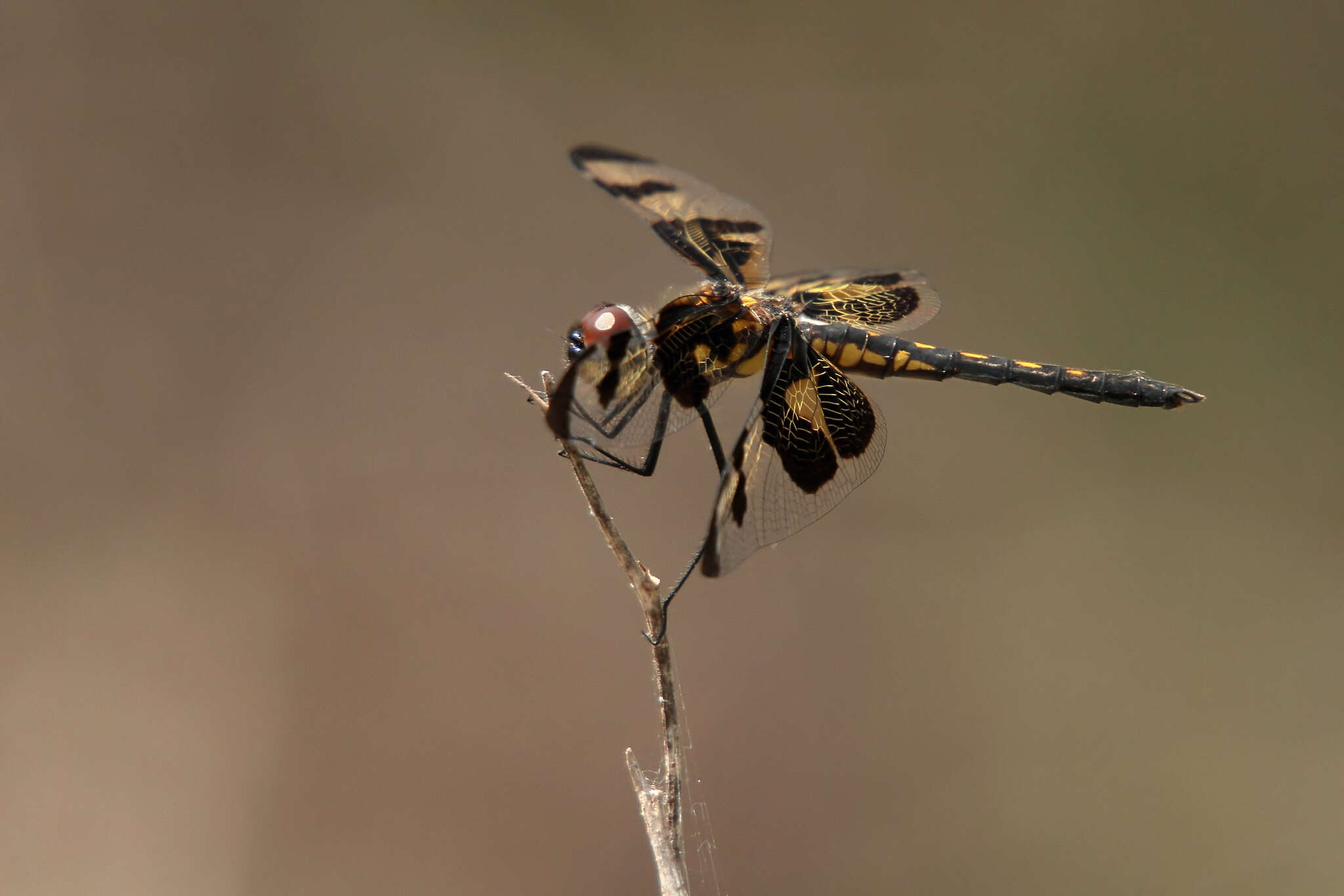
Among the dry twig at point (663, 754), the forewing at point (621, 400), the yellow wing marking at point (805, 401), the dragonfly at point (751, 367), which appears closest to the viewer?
the dry twig at point (663, 754)

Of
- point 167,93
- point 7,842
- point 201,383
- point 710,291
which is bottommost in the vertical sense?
point 7,842

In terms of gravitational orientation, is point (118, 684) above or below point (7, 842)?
above

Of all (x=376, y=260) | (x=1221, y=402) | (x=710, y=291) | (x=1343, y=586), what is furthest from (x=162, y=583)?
(x=1343, y=586)

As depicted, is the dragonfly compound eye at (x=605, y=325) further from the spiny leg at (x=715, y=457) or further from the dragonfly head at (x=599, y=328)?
the spiny leg at (x=715, y=457)

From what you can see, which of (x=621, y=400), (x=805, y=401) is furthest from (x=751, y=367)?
(x=621, y=400)

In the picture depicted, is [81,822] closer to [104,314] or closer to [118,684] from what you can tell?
[118,684]

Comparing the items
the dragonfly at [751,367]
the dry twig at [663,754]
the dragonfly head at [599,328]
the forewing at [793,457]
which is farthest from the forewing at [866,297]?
the dry twig at [663,754]

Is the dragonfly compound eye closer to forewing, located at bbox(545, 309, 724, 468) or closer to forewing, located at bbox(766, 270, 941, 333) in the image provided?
forewing, located at bbox(545, 309, 724, 468)
